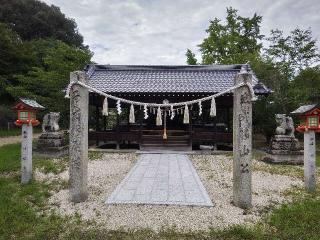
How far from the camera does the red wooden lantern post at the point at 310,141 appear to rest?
25.3ft

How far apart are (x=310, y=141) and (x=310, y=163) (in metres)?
0.60

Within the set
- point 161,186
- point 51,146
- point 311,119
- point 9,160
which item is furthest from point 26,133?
point 311,119

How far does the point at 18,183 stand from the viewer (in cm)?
830

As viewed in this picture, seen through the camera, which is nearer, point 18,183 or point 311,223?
point 311,223

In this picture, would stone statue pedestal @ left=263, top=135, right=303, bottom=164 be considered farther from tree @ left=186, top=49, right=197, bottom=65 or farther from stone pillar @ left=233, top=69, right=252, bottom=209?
tree @ left=186, top=49, right=197, bottom=65

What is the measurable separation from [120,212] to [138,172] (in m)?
4.14

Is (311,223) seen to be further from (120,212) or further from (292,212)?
(120,212)

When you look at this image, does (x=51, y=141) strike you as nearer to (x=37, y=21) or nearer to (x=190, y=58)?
(x=190, y=58)

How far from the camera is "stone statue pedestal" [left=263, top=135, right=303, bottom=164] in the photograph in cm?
1216

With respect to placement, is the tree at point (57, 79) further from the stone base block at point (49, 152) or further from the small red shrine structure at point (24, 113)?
the small red shrine structure at point (24, 113)

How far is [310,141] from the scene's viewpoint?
7941 mm

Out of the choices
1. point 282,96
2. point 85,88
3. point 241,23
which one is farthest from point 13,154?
point 241,23

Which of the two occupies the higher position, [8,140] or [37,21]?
[37,21]

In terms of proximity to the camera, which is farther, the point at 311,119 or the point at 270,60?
the point at 270,60
